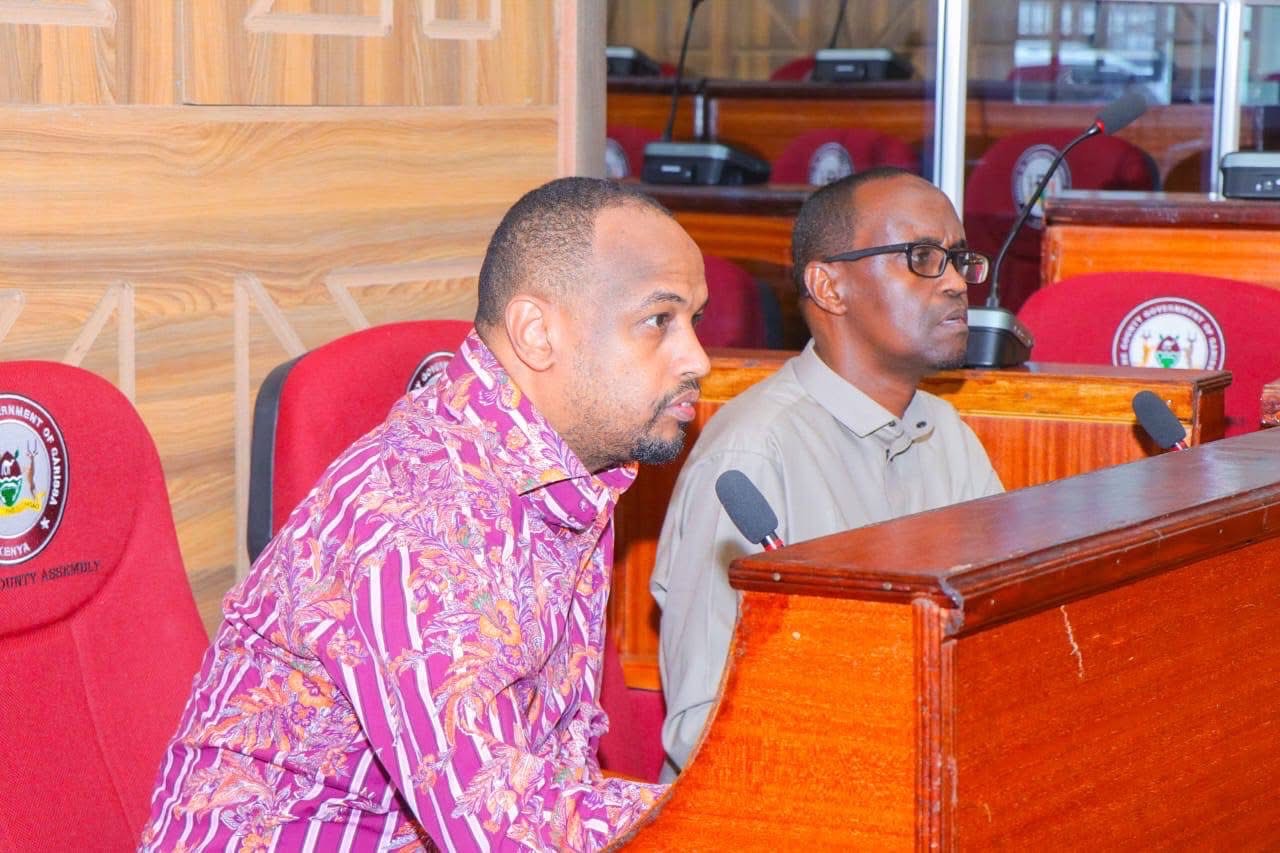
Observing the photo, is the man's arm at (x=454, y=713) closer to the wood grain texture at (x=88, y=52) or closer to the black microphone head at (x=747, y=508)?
the black microphone head at (x=747, y=508)

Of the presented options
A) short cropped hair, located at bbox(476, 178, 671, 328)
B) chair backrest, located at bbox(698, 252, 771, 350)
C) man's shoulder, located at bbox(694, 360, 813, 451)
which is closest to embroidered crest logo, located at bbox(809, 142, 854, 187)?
chair backrest, located at bbox(698, 252, 771, 350)

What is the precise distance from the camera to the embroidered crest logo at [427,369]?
1999 mm

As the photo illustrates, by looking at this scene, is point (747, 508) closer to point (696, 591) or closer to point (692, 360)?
point (692, 360)

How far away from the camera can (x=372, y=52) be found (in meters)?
2.34

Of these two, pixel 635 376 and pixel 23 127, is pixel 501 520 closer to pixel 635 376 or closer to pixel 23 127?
pixel 635 376

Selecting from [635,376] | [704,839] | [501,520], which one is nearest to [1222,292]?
[635,376]

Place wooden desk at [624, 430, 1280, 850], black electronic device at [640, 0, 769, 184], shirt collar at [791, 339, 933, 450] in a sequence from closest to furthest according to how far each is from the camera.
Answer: wooden desk at [624, 430, 1280, 850] < shirt collar at [791, 339, 933, 450] < black electronic device at [640, 0, 769, 184]

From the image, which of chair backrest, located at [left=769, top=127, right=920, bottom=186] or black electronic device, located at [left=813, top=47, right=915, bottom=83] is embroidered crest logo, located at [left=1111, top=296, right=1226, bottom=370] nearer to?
chair backrest, located at [left=769, top=127, right=920, bottom=186]

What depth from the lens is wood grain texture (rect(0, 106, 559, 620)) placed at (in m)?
1.90

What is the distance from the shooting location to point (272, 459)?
1.85 metres

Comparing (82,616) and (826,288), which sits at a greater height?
(826,288)

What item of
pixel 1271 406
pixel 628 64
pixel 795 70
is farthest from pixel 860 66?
pixel 1271 406

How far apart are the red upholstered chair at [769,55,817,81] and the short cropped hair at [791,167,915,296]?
17.0 feet

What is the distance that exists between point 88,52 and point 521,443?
85 centimetres
